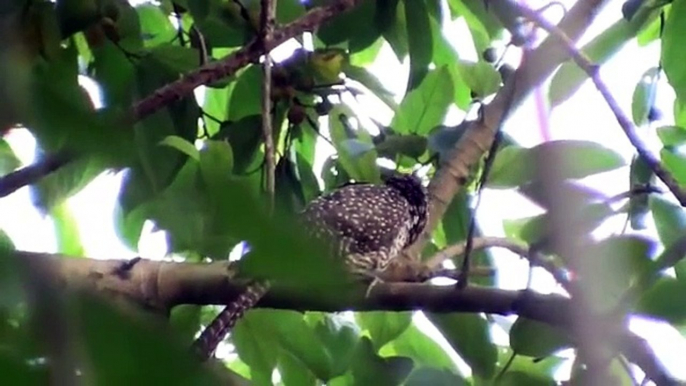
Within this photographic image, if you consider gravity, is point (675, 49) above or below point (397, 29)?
above

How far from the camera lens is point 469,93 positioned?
4.60 ft

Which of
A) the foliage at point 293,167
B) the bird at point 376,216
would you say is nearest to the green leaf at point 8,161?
the foliage at point 293,167

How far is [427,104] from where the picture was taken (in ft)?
4.30

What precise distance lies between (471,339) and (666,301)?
1.58 ft

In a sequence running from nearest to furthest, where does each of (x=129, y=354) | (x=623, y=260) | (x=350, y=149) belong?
(x=129, y=354) < (x=623, y=260) < (x=350, y=149)

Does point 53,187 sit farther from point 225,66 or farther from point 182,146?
point 182,146

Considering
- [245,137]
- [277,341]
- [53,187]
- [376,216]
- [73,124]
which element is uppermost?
[73,124]

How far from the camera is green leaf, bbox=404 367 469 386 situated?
59 centimetres

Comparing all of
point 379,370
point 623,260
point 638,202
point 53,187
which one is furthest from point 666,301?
point 638,202

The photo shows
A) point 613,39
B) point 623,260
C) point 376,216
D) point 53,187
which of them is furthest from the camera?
point 376,216

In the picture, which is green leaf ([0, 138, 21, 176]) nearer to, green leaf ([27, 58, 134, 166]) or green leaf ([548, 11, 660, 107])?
green leaf ([27, 58, 134, 166])

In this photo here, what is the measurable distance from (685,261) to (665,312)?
15.5 inches

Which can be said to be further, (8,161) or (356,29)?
(356,29)

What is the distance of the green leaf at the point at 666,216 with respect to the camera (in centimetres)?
98
